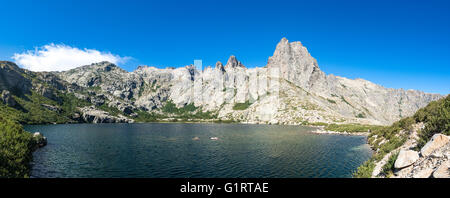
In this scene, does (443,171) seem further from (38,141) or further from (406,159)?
(38,141)

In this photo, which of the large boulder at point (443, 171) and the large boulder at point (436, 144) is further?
the large boulder at point (436, 144)

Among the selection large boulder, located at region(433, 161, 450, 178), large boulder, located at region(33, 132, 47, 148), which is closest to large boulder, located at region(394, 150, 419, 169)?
large boulder, located at region(433, 161, 450, 178)

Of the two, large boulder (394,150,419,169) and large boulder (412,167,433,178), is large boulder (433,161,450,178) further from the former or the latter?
large boulder (394,150,419,169)

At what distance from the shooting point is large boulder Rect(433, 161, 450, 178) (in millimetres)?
21727

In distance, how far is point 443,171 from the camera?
22.1 m

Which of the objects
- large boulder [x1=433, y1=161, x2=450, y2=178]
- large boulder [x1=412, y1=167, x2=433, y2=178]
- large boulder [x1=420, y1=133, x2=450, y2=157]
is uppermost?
large boulder [x1=420, y1=133, x2=450, y2=157]

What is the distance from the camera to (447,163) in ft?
74.2

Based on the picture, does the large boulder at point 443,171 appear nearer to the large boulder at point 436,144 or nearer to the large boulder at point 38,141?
the large boulder at point 436,144

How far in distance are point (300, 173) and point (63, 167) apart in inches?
2378

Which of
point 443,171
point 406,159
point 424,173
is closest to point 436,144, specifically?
point 406,159

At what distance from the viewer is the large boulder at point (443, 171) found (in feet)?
71.3

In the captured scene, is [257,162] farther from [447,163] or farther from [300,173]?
[447,163]

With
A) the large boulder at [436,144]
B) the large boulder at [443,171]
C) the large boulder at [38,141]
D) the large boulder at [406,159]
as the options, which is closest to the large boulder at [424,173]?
the large boulder at [443,171]
